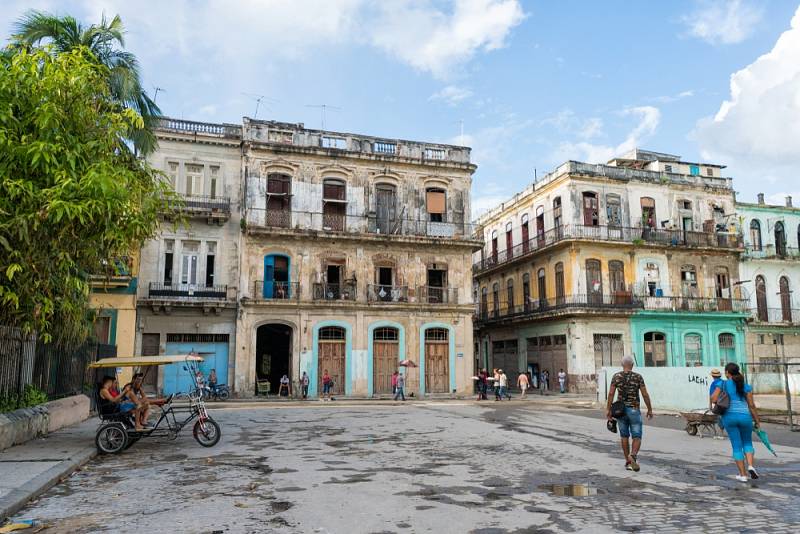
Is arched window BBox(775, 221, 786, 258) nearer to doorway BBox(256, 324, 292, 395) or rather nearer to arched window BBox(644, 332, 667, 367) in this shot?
arched window BBox(644, 332, 667, 367)

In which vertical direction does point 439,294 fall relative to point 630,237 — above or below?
below

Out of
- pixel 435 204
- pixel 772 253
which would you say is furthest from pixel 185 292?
pixel 772 253

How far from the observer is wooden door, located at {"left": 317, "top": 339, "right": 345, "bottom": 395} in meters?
30.1

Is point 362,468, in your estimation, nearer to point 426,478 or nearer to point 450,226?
point 426,478

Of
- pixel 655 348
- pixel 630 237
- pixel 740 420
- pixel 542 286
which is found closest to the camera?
pixel 740 420

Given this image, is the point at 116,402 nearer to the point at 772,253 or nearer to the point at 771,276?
the point at 771,276

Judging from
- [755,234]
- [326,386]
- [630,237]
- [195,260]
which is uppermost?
[755,234]

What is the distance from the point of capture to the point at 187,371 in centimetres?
2802

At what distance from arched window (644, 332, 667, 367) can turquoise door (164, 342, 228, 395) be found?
74.6 ft

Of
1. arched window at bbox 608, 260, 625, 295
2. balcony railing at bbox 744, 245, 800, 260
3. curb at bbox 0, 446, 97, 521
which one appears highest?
balcony railing at bbox 744, 245, 800, 260

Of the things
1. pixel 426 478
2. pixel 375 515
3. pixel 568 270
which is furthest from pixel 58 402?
pixel 568 270

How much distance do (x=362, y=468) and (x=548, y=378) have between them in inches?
1132

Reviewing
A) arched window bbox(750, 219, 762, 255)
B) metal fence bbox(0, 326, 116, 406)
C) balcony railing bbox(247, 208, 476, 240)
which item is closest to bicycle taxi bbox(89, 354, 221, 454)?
metal fence bbox(0, 326, 116, 406)

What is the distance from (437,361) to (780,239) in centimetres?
2487
